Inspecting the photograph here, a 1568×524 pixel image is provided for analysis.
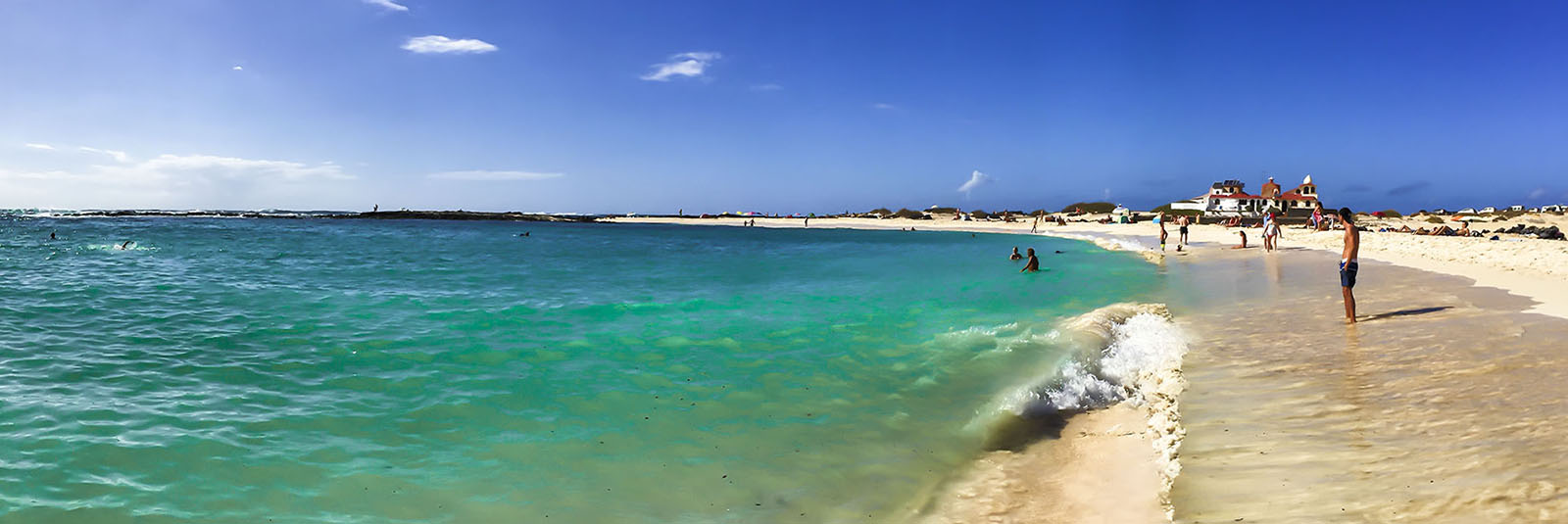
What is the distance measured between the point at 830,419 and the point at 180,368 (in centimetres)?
900

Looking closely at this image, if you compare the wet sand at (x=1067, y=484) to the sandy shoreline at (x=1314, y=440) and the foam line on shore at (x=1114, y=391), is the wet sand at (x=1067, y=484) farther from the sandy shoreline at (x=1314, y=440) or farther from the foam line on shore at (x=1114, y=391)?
the foam line on shore at (x=1114, y=391)

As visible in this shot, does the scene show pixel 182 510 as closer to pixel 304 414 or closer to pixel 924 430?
pixel 304 414

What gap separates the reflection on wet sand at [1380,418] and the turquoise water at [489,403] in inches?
86.6

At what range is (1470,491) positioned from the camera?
4.36m

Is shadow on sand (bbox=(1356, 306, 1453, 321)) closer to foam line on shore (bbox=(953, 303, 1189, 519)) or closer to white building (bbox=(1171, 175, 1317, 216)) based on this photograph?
foam line on shore (bbox=(953, 303, 1189, 519))

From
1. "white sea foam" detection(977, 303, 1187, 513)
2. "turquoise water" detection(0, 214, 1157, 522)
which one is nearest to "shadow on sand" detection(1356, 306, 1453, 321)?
"white sea foam" detection(977, 303, 1187, 513)

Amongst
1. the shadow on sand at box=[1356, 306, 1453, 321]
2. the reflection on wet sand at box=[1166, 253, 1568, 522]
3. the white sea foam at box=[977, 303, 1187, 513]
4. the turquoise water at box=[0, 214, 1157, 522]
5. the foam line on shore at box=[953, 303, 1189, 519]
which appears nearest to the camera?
the reflection on wet sand at box=[1166, 253, 1568, 522]

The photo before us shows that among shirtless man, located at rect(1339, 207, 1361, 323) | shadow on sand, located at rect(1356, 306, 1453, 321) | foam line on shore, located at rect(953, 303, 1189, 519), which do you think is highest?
shirtless man, located at rect(1339, 207, 1361, 323)

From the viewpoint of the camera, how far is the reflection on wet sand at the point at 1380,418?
444 cm

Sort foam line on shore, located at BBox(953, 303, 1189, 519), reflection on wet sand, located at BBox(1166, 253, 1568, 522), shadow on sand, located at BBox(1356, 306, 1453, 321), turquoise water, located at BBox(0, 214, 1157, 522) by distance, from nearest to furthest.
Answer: reflection on wet sand, located at BBox(1166, 253, 1568, 522) → turquoise water, located at BBox(0, 214, 1157, 522) → foam line on shore, located at BBox(953, 303, 1189, 519) → shadow on sand, located at BBox(1356, 306, 1453, 321)

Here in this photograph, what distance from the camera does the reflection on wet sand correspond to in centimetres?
444

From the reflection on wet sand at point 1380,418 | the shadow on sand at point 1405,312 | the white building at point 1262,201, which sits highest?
the white building at point 1262,201

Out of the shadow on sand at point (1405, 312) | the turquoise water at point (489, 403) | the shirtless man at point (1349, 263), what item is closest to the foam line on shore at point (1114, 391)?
the turquoise water at point (489, 403)

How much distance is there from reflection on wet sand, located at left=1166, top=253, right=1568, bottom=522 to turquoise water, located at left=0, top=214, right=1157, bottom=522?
2.20 m
